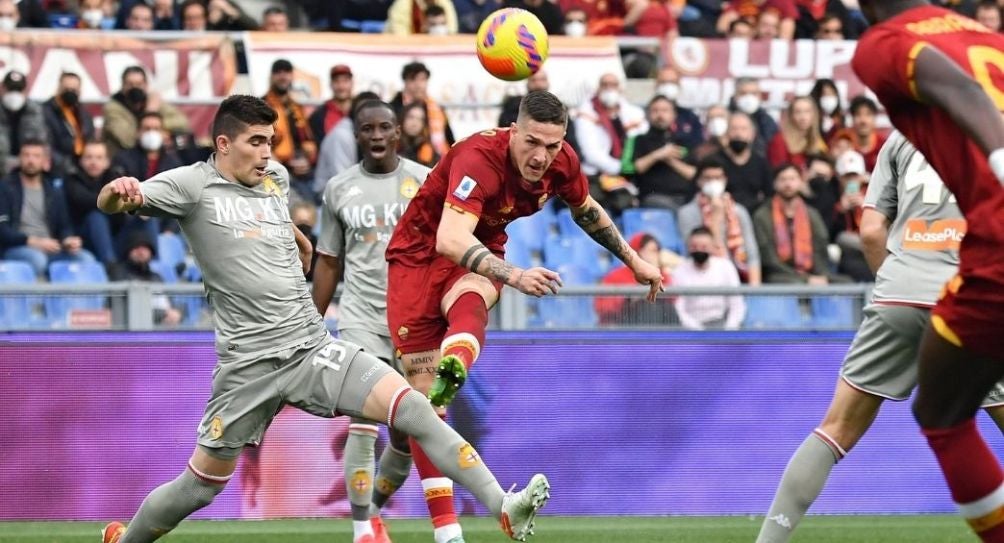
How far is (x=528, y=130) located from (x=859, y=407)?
2.12 metres

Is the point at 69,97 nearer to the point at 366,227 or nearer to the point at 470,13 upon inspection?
the point at 470,13

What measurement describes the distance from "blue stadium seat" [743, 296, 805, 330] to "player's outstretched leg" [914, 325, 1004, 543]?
6075 mm

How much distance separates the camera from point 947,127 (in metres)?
5.32

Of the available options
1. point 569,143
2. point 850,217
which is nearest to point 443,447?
point 569,143

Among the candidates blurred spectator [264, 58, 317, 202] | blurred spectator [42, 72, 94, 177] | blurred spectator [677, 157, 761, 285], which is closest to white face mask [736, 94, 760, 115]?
blurred spectator [677, 157, 761, 285]

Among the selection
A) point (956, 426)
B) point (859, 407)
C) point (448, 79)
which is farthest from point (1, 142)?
point (956, 426)

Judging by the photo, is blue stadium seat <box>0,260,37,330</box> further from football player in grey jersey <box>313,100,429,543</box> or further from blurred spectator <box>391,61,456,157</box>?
blurred spectator <box>391,61,456,157</box>

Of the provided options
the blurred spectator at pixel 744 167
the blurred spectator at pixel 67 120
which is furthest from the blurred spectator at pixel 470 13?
the blurred spectator at pixel 67 120

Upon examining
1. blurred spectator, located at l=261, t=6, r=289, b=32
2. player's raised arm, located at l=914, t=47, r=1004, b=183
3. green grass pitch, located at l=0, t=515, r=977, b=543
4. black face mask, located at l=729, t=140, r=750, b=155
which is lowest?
green grass pitch, located at l=0, t=515, r=977, b=543

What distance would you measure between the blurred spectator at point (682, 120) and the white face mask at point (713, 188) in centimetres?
114

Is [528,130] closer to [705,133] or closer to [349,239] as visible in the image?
[349,239]

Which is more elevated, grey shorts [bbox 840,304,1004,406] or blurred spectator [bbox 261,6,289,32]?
blurred spectator [bbox 261,6,289,32]

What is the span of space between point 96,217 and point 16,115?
170 centimetres

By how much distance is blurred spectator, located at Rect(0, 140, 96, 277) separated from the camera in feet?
42.5
